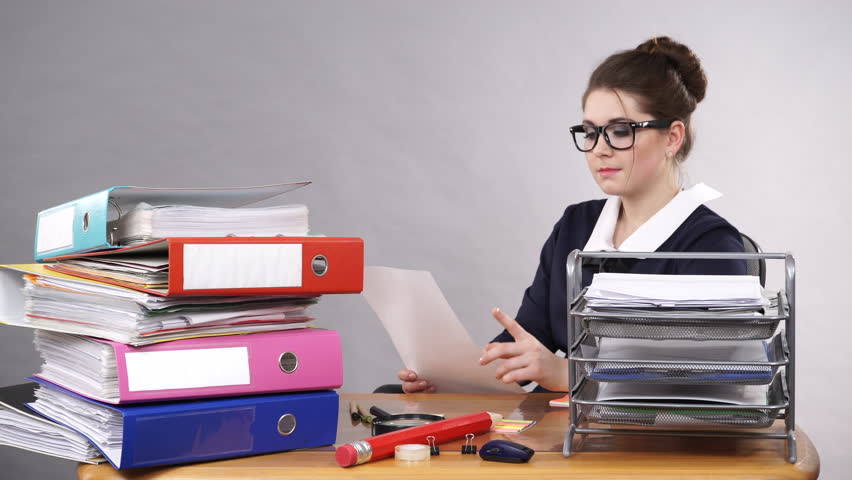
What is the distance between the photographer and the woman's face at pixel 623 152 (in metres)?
1.88

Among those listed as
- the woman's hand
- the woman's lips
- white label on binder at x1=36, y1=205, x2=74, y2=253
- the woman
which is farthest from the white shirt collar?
white label on binder at x1=36, y1=205, x2=74, y2=253

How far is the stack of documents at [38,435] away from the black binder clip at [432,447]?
36 centimetres

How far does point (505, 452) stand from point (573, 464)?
7cm

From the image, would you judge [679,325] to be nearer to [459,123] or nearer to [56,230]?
[56,230]

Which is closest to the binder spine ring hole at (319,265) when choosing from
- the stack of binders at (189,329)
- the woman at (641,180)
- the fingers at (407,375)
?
the stack of binders at (189,329)

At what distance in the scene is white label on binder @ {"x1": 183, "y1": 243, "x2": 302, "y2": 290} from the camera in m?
0.92

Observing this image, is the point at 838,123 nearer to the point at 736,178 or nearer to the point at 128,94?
the point at 736,178

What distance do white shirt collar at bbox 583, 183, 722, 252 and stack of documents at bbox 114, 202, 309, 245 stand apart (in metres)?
0.96

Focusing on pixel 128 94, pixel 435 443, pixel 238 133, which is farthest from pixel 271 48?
pixel 435 443

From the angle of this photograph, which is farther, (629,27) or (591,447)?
(629,27)

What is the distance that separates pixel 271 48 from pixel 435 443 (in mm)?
2326

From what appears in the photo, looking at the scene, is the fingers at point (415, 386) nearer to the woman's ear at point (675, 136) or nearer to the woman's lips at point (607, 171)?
the woman's lips at point (607, 171)

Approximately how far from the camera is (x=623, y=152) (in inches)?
74.1

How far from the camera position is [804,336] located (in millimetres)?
3088
